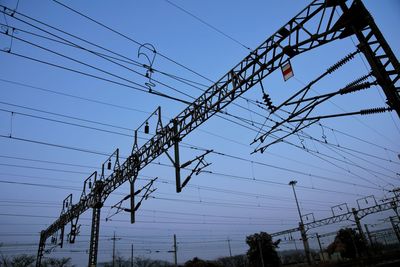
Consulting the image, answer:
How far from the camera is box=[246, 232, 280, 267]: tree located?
116ft

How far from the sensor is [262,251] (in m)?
35.7

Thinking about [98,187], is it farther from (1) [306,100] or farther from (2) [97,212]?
(1) [306,100]

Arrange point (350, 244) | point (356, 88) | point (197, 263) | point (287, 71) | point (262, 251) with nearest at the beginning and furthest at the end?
point (356, 88), point (287, 71), point (197, 263), point (262, 251), point (350, 244)

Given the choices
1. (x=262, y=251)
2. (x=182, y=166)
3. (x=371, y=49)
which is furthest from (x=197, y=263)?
(x=371, y=49)

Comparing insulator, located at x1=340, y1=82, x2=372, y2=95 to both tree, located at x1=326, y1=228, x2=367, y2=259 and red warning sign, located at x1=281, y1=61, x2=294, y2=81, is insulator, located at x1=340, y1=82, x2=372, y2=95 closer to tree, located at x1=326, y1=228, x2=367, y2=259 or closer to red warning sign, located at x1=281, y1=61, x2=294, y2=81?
red warning sign, located at x1=281, y1=61, x2=294, y2=81

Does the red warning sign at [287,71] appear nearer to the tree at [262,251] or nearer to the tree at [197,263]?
the tree at [197,263]

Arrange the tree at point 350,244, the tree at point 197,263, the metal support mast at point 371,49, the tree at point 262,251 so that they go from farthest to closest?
1. the tree at point 350,244
2. the tree at point 262,251
3. the tree at point 197,263
4. the metal support mast at point 371,49

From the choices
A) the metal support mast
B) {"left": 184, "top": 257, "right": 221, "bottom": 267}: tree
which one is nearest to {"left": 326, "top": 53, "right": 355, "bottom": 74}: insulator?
the metal support mast

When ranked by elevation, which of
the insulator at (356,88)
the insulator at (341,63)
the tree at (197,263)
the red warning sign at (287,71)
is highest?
the red warning sign at (287,71)

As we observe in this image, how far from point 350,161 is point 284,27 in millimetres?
16362

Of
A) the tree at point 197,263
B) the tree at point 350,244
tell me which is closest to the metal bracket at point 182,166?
the tree at point 197,263

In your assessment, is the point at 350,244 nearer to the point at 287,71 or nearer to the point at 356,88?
the point at 287,71

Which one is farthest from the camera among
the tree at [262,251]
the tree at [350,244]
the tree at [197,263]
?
the tree at [350,244]

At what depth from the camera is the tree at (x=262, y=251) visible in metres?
35.3
